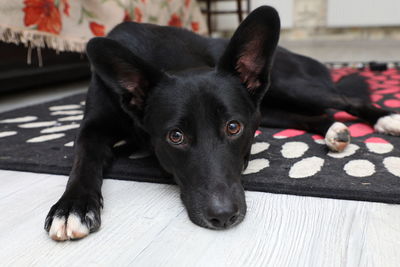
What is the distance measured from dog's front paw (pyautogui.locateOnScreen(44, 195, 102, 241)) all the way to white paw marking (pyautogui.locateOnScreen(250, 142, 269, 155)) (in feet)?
2.37

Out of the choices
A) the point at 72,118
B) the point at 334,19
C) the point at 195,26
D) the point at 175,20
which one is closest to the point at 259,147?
the point at 72,118

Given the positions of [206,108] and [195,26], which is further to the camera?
[195,26]

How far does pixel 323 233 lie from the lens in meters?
1.02

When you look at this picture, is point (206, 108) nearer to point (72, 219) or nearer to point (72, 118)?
point (72, 219)

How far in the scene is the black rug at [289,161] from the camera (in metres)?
1.25

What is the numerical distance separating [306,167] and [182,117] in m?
0.52

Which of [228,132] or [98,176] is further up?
[228,132]

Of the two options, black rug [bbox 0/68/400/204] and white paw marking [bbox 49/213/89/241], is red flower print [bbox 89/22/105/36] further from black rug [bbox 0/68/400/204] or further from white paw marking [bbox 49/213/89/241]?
white paw marking [bbox 49/213/89/241]

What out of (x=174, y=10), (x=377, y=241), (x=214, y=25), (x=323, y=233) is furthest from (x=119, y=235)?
(x=214, y=25)

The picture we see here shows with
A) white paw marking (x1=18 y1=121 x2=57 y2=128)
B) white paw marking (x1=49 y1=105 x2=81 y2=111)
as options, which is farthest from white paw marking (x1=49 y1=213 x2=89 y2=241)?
white paw marking (x1=49 y1=105 x2=81 y2=111)

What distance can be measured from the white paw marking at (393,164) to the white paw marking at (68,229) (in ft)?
3.17

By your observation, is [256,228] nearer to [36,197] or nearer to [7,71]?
[36,197]

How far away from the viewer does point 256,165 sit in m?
1.49

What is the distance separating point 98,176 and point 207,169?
1.37 ft
